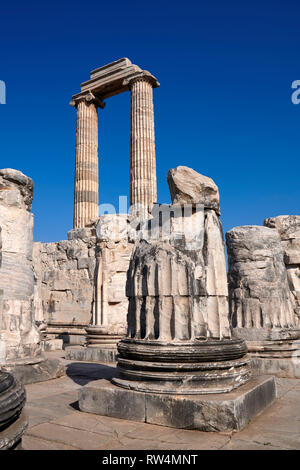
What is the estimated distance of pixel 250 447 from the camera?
2.72 meters

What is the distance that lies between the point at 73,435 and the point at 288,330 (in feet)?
13.4

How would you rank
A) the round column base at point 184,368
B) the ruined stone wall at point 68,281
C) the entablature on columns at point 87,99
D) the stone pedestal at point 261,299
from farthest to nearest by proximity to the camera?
the entablature on columns at point 87,99 → the ruined stone wall at point 68,281 → the stone pedestal at point 261,299 → the round column base at point 184,368

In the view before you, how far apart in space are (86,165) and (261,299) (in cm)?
1474

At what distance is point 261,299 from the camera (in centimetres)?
615

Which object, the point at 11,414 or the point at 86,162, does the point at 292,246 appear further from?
the point at 86,162

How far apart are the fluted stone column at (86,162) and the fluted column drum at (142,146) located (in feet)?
7.84

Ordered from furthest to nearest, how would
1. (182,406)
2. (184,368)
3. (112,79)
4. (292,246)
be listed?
(112,79), (292,246), (184,368), (182,406)

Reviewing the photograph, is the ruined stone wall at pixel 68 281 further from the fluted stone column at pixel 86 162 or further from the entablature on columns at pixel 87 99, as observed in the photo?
the entablature on columns at pixel 87 99

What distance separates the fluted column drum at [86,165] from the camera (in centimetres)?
1873

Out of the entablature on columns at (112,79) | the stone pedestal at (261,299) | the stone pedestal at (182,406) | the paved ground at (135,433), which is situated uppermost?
the entablature on columns at (112,79)

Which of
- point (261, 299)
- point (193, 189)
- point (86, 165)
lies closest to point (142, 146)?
point (86, 165)

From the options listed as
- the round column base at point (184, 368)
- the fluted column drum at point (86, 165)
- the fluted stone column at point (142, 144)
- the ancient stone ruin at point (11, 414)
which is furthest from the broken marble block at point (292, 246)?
the fluted column drum at point (86, 165)
